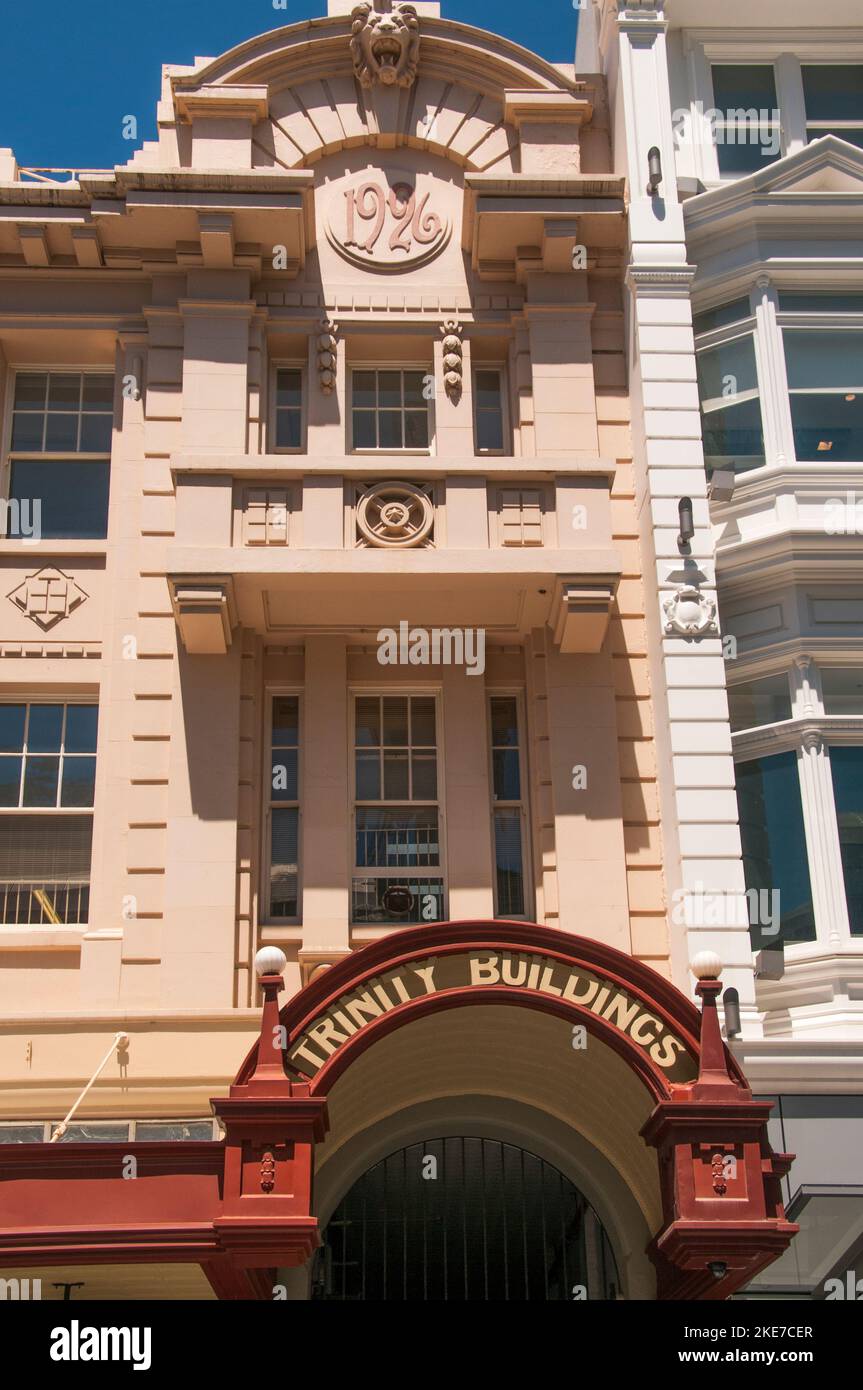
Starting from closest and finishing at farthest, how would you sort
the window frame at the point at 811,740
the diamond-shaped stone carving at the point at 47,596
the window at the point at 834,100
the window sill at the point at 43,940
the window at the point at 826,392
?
the window frame at the point at 811,740, the window sill at the point at 43,940, the diamond-shaped stone carving at the point at 47,596, the window at the point at 826,392, the window at the point at 834,100

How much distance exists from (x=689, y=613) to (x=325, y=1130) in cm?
625

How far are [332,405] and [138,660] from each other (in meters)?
3.57

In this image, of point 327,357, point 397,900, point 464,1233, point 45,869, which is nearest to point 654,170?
point 327,357

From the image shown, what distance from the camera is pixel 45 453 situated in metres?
17.4

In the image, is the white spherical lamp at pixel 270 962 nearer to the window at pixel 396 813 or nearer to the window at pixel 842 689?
the window at pixel 396 813

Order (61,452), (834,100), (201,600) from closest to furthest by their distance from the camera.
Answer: (201,600) → (61,452) → (834,100)

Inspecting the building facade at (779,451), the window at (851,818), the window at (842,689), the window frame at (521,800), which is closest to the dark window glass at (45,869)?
the window frame at (521,800)

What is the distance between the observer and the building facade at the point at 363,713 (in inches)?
484

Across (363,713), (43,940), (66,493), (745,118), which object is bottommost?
(43,940)

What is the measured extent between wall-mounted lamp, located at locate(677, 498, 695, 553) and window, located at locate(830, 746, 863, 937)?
2.44 metres

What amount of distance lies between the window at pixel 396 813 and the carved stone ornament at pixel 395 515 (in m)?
1.61

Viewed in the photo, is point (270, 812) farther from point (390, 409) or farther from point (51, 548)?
point (390, 409)
